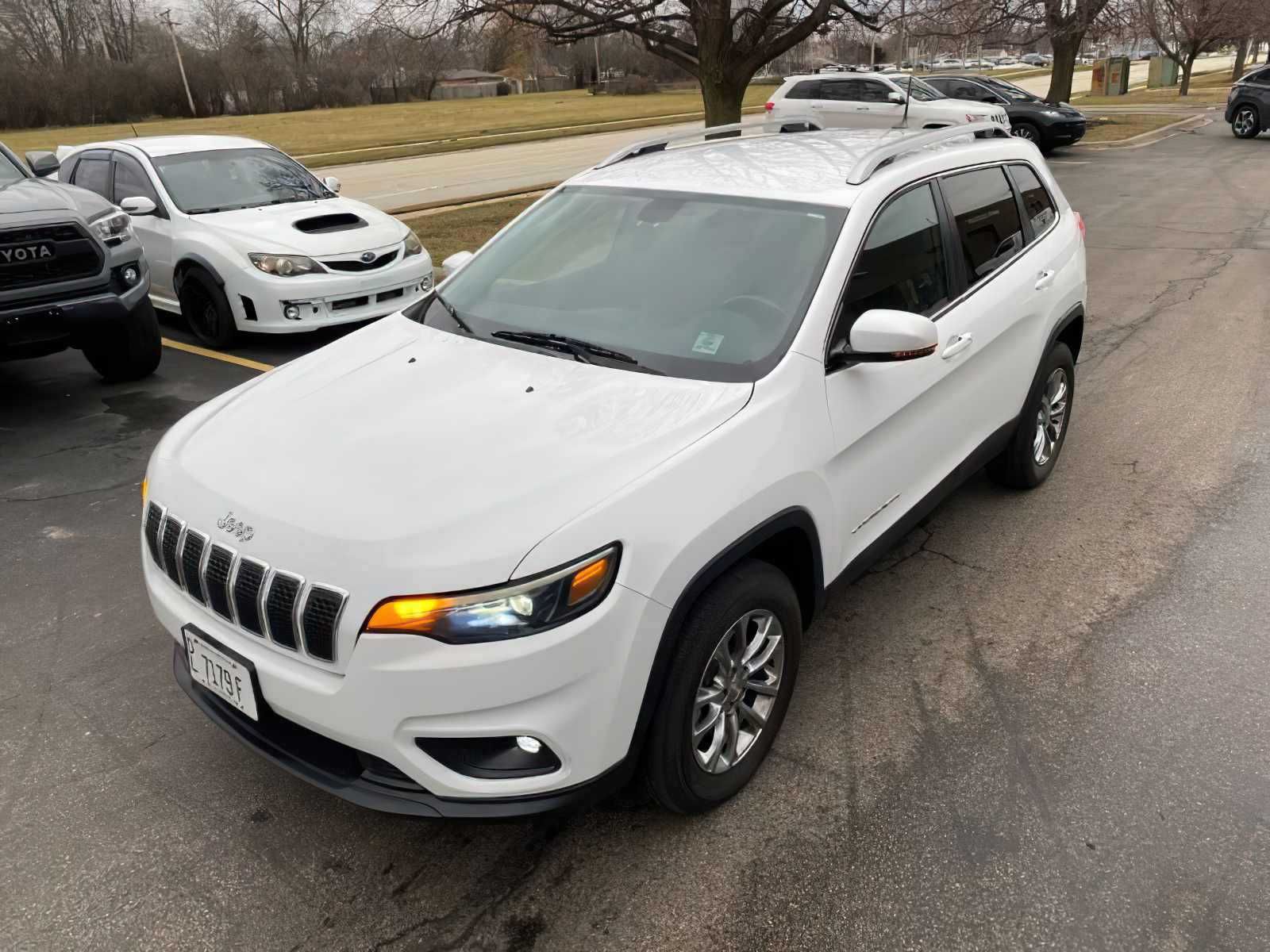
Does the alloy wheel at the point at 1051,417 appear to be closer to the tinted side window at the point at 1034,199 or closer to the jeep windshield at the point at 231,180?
the tinted side window at the point at 1034,199

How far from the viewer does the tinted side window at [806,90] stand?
2011 cm

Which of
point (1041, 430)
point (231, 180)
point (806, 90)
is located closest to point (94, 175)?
point (231, 180)

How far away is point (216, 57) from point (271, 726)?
77900 mm

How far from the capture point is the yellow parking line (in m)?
7.20

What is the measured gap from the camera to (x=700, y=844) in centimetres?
271

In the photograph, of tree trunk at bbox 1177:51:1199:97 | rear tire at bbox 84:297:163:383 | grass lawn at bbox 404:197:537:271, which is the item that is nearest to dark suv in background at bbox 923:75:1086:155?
grass lawn at bbox 404:197:537:271

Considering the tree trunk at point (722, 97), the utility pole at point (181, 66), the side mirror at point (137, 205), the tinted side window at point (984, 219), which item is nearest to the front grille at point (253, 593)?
the tinted side window at point (984, 219)

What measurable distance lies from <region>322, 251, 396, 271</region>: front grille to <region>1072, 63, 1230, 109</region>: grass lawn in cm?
3243

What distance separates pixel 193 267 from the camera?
7609 millimetres

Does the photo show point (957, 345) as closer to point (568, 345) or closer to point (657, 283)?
point (657, 283)

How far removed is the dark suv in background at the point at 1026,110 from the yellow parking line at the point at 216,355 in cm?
1754

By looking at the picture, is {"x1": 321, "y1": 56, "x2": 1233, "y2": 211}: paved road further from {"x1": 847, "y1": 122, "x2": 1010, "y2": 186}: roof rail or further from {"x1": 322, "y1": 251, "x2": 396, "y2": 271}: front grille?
{"x1": 847, "y1": 122, "x2": 1010, "y2": 186}: roof rail

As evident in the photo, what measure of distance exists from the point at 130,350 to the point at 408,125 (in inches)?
1596

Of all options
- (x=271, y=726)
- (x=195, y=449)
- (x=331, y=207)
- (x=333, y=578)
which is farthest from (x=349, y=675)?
(x=331, y=207)
